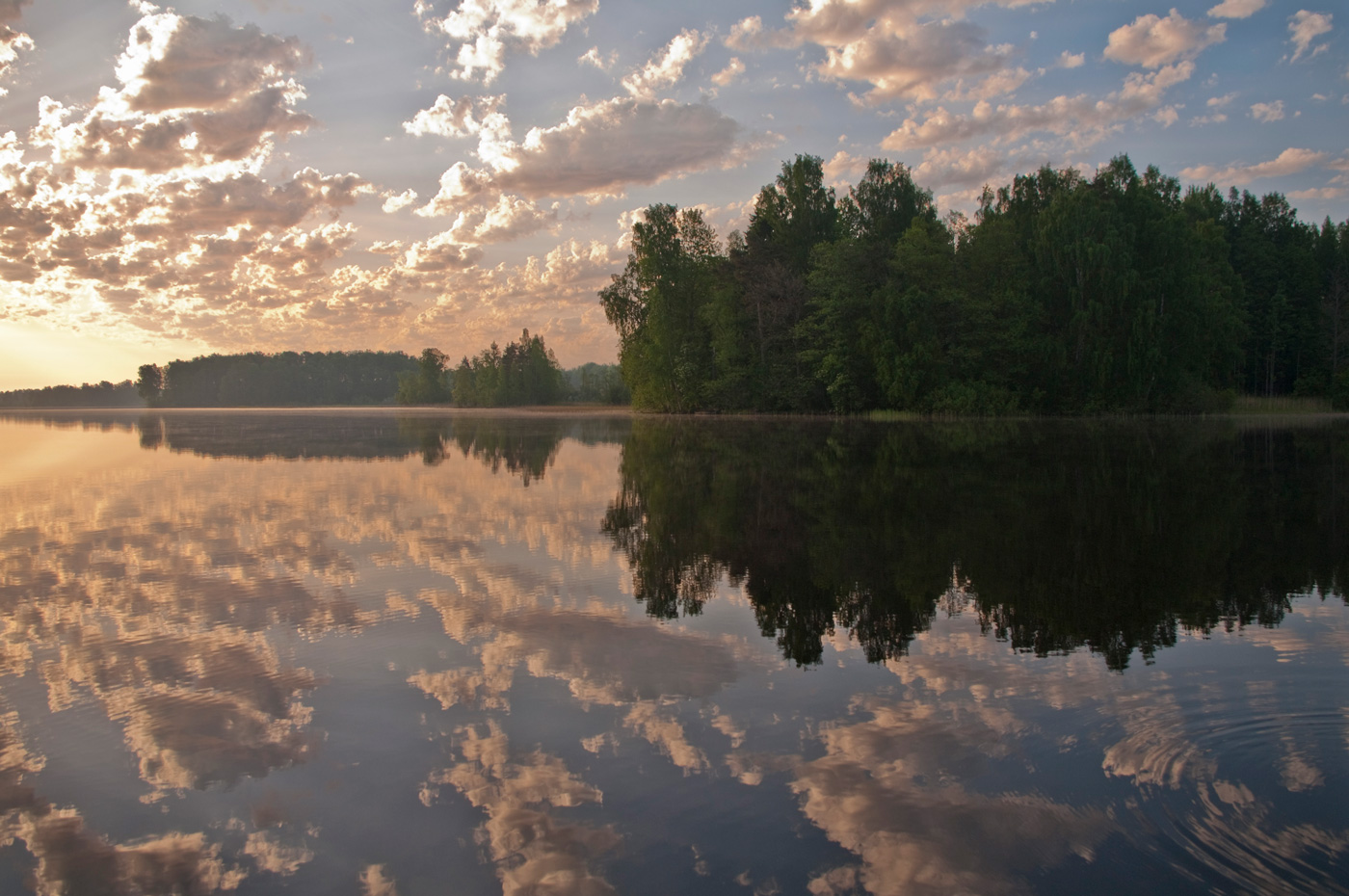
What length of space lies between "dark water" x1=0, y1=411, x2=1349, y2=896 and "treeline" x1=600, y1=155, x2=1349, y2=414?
4204 centimetres

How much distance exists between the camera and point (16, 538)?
1166 centimetres

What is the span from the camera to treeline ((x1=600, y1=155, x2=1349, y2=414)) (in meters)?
51.9

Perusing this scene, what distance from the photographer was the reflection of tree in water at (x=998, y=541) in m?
7.43

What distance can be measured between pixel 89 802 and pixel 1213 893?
16.1 ft

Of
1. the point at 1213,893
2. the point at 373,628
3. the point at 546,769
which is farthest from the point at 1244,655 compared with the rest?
the point at 373,628

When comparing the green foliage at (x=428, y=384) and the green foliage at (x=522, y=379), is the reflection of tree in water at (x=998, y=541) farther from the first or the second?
the green foliage at (x=428, y=384)

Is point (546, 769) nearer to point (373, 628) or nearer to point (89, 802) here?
point (89, 802)

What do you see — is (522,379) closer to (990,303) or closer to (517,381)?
(517,381)

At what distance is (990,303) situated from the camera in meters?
54.7

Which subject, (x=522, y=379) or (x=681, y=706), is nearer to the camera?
(x=681, y=706)

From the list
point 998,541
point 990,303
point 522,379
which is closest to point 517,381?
point 522,379

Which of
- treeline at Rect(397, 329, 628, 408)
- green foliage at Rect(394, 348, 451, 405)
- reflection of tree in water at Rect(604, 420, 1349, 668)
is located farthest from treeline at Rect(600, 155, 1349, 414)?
green foliage at Rect(394, 348, 451, 405)

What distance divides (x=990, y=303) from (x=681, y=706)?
178 feet

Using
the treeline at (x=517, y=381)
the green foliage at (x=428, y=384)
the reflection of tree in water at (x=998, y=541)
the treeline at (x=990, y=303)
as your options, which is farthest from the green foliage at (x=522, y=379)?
the reflection of tree in water at (x=998, y=541)
